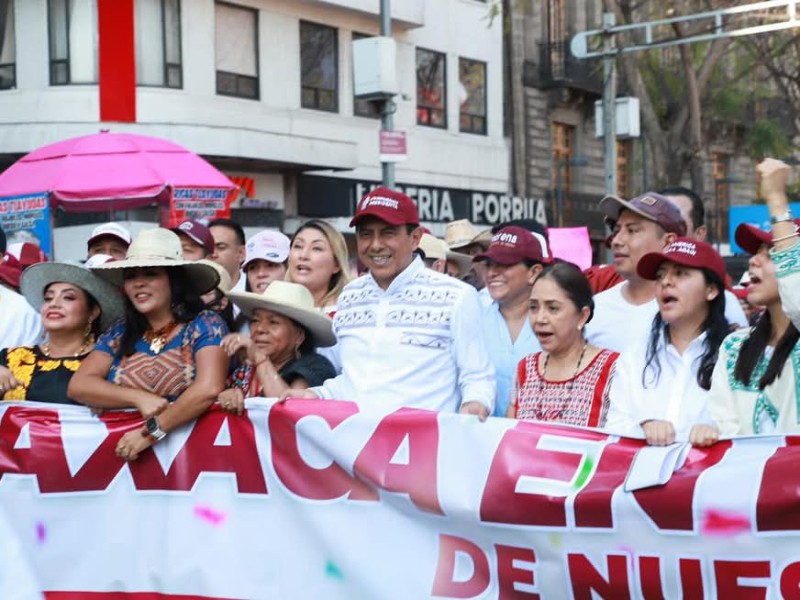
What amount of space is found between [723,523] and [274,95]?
19.6 m

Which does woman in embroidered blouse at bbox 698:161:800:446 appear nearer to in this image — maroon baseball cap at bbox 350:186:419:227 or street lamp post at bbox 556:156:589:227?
maroon baseball cap at bbox 350:186:419:227

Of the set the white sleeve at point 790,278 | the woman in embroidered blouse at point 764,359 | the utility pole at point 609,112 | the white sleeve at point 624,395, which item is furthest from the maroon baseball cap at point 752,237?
the utility pole at point 609,112

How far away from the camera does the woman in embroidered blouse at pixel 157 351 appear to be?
542 centimetres

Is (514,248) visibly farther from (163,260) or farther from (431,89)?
(431,89)

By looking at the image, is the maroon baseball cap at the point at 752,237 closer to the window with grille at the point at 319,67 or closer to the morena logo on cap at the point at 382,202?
the morena logo on cap at the point at 382,202

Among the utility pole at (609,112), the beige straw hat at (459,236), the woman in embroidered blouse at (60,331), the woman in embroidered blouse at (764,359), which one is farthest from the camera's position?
the utility pole at (609,112)

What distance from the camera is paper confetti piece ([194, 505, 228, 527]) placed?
5.36 metres

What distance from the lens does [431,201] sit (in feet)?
83.3

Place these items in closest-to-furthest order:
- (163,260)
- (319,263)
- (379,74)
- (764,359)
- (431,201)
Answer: (764,359)
(163,260)
(319,263)
(379,74)
(431,201)

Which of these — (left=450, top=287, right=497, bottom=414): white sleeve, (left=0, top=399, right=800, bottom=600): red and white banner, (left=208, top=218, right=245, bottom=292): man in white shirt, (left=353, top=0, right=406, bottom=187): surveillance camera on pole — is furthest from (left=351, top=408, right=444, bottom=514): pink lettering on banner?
(left=353, top=0, right=406, bottom=187): surveillance camera on pole

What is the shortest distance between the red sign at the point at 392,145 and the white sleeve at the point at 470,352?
10.6m

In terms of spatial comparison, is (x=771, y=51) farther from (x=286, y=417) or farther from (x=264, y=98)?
(x=286, y=417)

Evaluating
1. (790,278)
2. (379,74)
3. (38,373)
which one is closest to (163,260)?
(38,373)

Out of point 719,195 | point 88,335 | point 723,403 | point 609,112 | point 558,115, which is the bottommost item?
point 723,403
